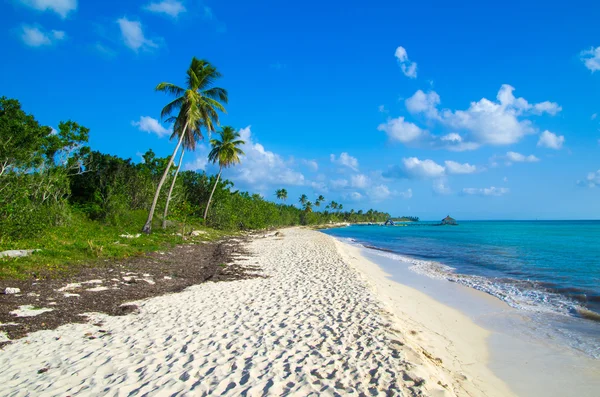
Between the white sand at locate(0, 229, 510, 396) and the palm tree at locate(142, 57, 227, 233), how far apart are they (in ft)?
52.6

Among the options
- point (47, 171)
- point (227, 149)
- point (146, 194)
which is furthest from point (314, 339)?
point (227, 149)

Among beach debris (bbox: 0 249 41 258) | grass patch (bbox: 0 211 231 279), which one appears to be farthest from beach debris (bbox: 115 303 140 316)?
beach debris (bbox: 0 249 41 258)

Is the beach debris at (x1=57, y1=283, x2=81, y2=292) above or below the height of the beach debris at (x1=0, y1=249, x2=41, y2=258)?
below

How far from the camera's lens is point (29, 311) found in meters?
6.81

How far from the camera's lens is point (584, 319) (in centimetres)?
912

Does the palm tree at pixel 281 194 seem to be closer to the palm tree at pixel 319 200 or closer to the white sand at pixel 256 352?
the palm tree at pixel 319 200

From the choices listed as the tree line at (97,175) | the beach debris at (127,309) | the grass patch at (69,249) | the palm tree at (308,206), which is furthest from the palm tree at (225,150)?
the palm tree at (308,206)

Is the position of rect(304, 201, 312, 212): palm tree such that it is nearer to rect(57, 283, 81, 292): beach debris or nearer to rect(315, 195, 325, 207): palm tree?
rect(315, 195, 325, 207): palm tree

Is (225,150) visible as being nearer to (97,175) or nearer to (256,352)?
(97,175)

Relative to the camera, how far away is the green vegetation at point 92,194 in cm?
1239

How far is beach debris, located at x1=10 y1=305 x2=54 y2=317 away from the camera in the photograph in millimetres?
6613

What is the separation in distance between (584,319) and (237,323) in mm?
9880

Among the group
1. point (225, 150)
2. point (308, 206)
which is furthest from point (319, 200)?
point (225, 150)

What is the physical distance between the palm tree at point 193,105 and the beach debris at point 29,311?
48.7ft
